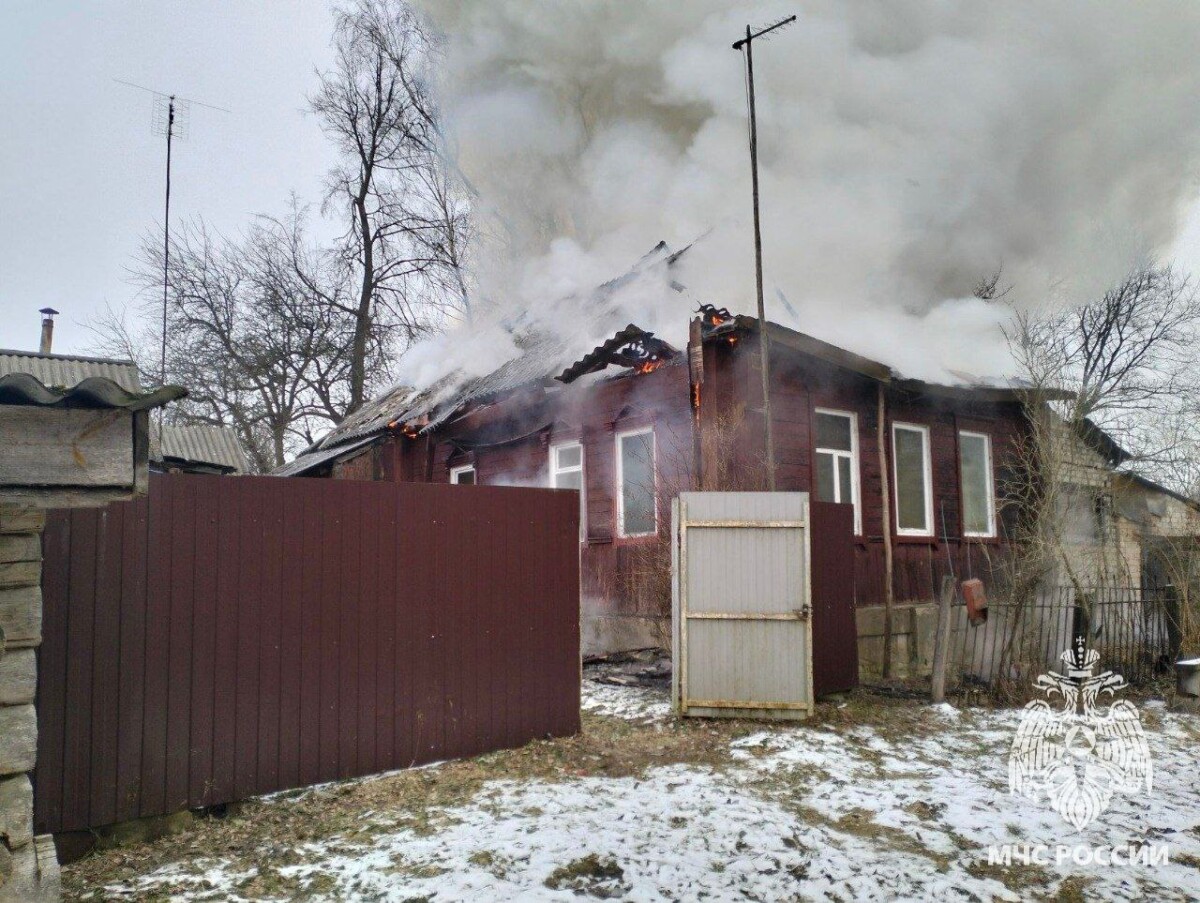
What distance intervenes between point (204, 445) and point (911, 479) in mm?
15787

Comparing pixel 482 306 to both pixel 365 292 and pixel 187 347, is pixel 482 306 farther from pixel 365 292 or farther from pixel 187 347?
pixel 187 347

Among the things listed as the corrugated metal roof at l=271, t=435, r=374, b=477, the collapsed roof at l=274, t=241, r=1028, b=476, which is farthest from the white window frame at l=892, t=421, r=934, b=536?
the corrugated metal roof at l=271, t=435, r=374, b=477

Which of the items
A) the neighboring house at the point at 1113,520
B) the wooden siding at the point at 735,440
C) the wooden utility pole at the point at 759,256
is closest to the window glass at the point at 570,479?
the wooden siding at the point at 735,440

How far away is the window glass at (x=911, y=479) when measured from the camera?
1186 cm

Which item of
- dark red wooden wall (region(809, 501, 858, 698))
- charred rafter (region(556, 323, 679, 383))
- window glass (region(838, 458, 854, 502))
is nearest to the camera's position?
→ dark red wooden wall (region(809, 501, 858, 698))

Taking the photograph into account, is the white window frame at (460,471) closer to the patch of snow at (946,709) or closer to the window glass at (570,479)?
the window glass at (570,479)

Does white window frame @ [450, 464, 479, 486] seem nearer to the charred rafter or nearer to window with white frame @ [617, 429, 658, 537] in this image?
window with white frame @ [617, 429, 658, 537]

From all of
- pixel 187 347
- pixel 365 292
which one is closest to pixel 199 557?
pixel 365 292

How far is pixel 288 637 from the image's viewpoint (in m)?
5.11

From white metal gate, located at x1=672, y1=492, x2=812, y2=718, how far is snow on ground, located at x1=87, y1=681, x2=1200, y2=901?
1.15 meters

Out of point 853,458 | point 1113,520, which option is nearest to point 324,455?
point 853,458

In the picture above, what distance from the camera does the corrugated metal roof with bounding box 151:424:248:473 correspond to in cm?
1827

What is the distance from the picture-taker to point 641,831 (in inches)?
178

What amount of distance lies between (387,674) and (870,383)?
8.34m
